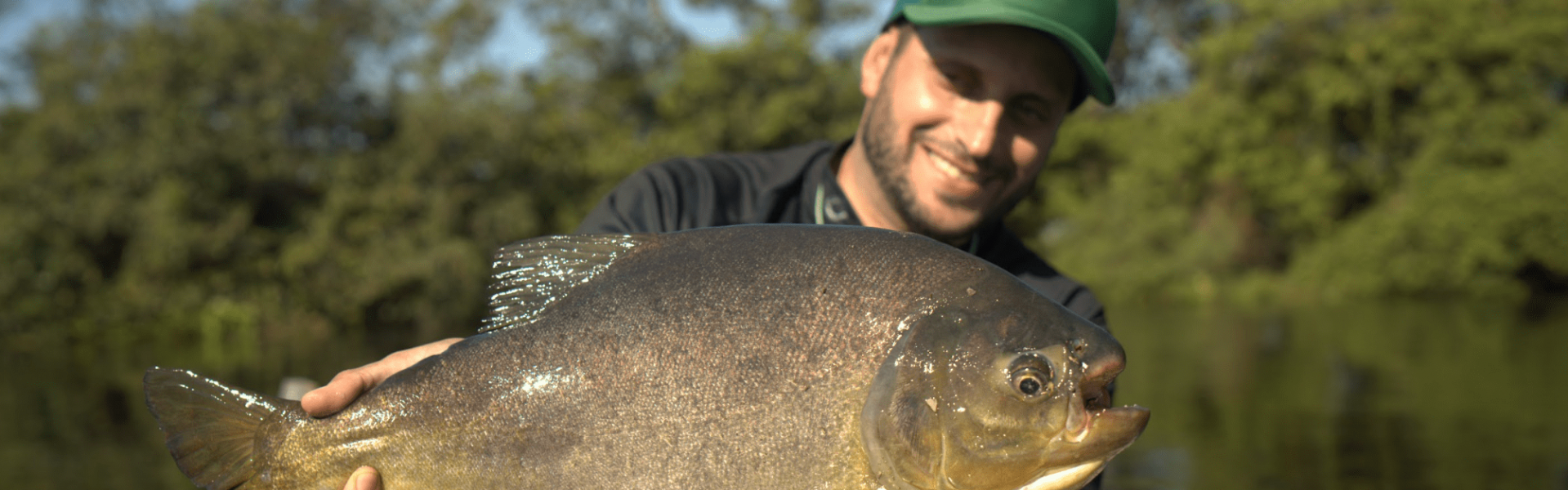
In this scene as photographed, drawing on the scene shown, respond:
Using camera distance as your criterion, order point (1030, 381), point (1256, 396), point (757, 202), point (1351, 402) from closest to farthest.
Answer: point (1030, 381), point (757, 202), point (1351, 402), point (1256, 396)

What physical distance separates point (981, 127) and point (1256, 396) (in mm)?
20400

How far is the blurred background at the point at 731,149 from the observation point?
906 inches

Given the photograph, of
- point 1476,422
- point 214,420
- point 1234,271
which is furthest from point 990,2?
point 1234,271

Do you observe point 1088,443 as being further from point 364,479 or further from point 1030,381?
point 364,479

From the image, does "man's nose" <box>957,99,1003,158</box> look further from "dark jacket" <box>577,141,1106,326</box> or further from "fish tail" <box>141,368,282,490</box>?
"fish tail" <box>141,368,282,490</box>

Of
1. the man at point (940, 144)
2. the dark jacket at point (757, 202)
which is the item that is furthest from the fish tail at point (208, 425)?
the dark jacket at point (757, 202)

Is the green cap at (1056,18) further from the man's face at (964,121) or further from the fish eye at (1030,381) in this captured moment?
the fish eye at (1030,381)

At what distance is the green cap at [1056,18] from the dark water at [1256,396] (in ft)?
45.1

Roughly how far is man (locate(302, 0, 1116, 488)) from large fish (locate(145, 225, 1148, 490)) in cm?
87

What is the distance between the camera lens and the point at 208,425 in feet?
7.30

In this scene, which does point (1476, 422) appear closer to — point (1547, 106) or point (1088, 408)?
point (1547, 106)

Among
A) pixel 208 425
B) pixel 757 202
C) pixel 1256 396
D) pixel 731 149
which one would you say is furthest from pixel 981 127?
pixel 731 149

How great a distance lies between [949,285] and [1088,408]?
12.0 inches

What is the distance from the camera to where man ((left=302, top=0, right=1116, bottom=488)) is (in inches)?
121
